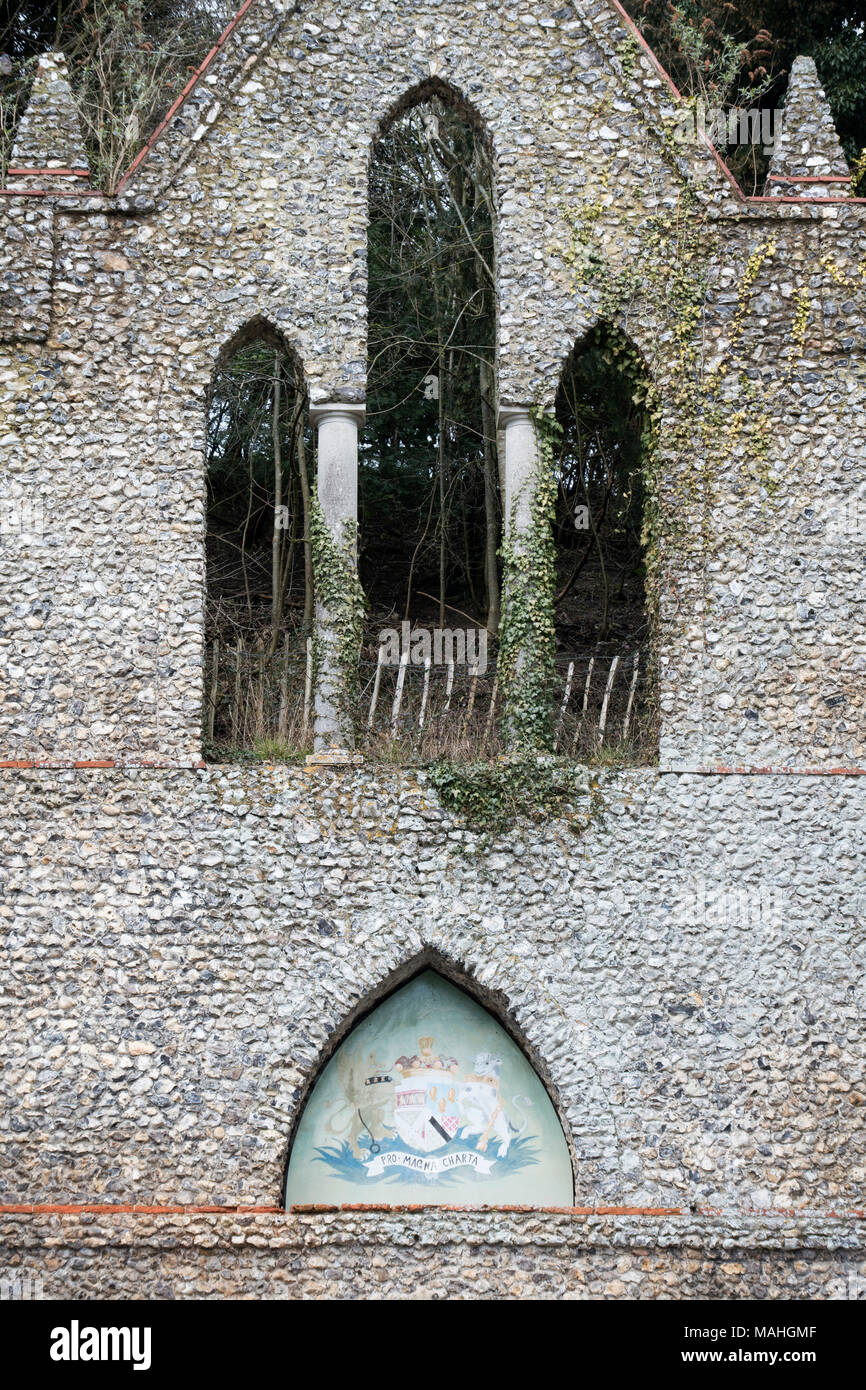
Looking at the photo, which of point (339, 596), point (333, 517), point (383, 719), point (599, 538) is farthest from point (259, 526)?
point (339, 596)

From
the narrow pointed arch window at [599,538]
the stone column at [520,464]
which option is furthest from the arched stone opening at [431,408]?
the stone column at [520,464]

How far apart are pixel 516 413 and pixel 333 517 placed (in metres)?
1.68

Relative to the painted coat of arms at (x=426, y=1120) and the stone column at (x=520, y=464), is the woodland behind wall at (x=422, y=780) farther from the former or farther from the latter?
the painted coat of arms at (x=426, y=1120)

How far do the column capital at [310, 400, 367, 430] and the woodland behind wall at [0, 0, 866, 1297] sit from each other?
74 millimetres

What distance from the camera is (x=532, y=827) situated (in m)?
9.70

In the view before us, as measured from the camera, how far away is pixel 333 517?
33.5ft

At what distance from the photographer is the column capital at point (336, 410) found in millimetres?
10297

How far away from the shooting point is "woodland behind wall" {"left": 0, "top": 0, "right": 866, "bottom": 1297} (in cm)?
912

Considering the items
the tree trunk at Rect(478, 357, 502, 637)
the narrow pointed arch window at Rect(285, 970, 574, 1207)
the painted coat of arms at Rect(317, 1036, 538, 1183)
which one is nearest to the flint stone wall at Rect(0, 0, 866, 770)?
the narrow pointed arch window at Rect(285, 970, 574, 1207)

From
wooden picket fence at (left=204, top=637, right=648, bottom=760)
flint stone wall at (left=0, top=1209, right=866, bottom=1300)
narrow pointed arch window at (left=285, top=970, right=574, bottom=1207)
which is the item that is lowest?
flint stone wall at (left=0, top=1209, right=866, bottom=1300)

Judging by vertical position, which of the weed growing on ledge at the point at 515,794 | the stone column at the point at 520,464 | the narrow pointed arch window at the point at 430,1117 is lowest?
the narrow pointed arch window at the point at 430,1117

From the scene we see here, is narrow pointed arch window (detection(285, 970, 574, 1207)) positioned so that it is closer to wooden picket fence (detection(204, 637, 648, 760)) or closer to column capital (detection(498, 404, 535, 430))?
wooden picket fence (detection(204, 637, 648, 760))

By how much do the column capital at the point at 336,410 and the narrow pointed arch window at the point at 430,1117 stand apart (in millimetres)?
4376

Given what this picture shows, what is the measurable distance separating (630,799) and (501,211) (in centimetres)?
479
